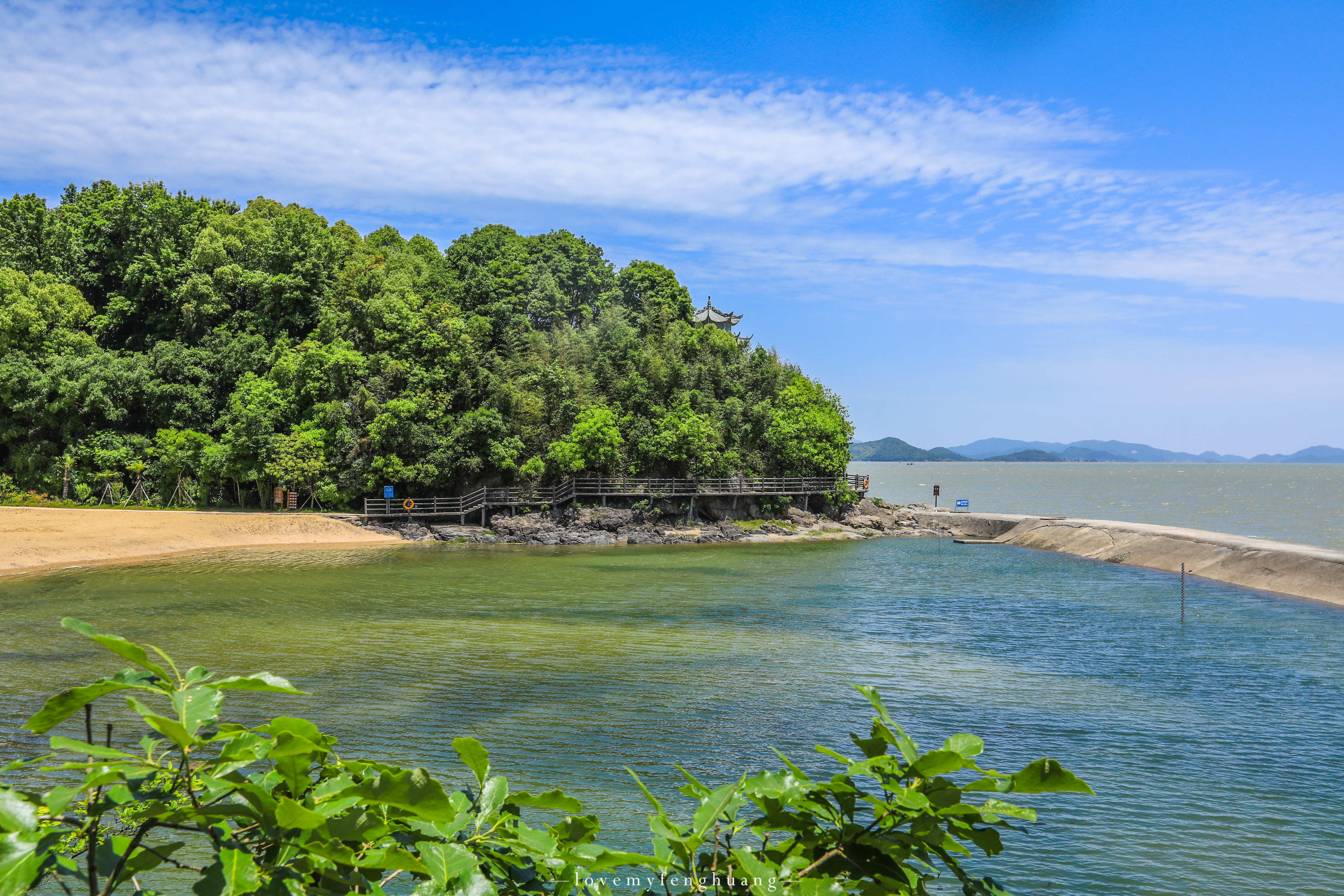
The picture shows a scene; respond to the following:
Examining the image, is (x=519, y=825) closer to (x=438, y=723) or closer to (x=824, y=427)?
(x=438, y=723)

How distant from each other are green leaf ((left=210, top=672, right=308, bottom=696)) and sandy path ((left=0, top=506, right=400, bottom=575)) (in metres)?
30.4

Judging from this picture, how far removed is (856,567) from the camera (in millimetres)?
28688

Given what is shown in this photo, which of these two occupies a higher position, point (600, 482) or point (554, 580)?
point (600, 482)

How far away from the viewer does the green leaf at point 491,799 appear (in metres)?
1.60

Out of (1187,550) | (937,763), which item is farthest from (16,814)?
(1187,550)

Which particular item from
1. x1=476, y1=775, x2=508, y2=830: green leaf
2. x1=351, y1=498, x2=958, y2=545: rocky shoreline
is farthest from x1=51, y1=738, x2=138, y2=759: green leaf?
x1=351, y1=498, x2=958, y2=545: rocky shoreline

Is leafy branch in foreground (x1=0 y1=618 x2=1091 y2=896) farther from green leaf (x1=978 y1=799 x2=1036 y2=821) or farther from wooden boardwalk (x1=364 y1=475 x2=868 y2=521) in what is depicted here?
wooden boardwalk (x1=364 y1=475 x2=868 y2=521)

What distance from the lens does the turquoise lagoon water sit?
8.04m

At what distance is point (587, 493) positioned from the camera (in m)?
38.2

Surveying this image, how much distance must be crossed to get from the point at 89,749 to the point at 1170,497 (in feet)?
292

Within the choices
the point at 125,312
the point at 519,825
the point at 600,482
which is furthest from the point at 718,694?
the point at 125,312

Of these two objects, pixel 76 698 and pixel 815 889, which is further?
pixel 815 889

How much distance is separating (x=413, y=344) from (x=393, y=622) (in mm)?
23675

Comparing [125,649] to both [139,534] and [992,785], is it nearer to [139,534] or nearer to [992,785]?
[992,785]
